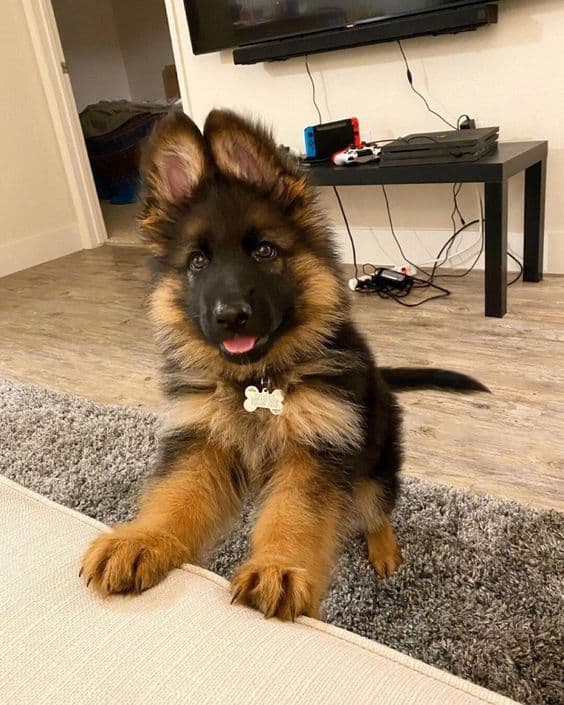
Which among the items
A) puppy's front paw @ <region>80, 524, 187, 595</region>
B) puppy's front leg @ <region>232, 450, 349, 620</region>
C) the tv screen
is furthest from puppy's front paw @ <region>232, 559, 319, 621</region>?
the tv screen

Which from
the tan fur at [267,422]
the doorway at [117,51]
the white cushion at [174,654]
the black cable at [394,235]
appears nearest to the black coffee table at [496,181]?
the black cable at [394,235]

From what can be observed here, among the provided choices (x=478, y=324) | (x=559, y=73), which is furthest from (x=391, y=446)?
(x=559, y=73)

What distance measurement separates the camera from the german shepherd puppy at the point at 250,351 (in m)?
1.21

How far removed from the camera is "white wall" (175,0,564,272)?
3123 millimetres

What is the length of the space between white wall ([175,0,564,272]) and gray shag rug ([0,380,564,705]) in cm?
202

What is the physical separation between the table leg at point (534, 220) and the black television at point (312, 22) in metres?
0.77

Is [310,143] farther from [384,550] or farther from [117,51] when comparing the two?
[117,51]

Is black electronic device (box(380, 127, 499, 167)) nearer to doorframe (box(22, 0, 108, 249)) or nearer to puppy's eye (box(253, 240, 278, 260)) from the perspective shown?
puppy's eye (box(253, 240, 278, 260))

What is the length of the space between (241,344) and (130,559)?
477 mm

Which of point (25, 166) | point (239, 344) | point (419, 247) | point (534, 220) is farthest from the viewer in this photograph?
point (25, 166)

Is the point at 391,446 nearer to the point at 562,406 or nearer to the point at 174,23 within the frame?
the point at 562,406

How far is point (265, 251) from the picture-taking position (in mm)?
1295

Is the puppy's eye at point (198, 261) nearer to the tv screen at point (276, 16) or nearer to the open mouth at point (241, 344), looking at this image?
the open mouth at point (241, 344)

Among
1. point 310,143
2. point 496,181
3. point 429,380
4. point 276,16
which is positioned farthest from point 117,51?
point 429,380
